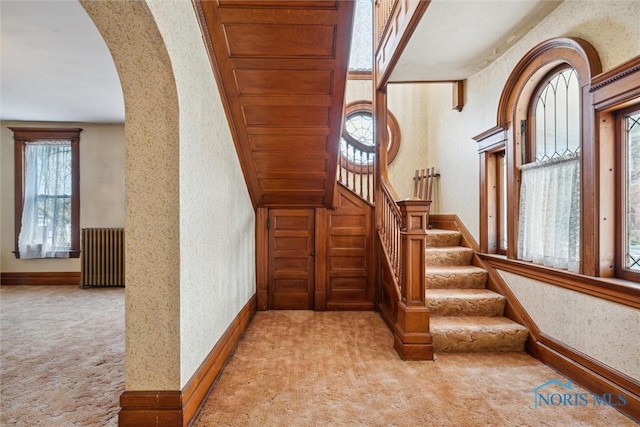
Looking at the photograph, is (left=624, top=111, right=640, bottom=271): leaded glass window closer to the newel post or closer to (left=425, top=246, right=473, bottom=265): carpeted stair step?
the newel post

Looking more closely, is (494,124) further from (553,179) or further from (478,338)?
(478,338)

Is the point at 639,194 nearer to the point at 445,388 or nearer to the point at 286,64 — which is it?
the point at 445,388

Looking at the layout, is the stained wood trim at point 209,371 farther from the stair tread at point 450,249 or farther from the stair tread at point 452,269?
the stair tread at point 450,249

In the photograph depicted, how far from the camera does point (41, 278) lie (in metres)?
5.28

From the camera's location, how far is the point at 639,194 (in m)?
1.98

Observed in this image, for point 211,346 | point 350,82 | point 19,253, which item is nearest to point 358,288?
point 211,346

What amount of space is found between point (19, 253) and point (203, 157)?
544cm

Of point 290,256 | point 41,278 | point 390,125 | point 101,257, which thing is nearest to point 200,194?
point 290,256

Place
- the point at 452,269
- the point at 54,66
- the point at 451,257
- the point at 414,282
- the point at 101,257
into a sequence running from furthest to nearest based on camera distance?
the point at 101,257 → the point at 451,257 → the point at 452,269 → the point at 54,66 → the point at 414,282

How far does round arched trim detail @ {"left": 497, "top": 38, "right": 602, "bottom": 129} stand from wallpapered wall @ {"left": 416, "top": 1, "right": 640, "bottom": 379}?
2.4 inches

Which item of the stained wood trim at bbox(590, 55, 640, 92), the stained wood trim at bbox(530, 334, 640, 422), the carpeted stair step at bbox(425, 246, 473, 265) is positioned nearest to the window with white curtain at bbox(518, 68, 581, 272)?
the stained wood trim at bbox(590, 55, 640, 92)

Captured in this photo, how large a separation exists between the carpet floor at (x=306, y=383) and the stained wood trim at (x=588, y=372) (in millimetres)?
67

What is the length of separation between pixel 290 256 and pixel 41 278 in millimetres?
4629

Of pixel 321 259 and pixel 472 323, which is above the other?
pixel 321 259
